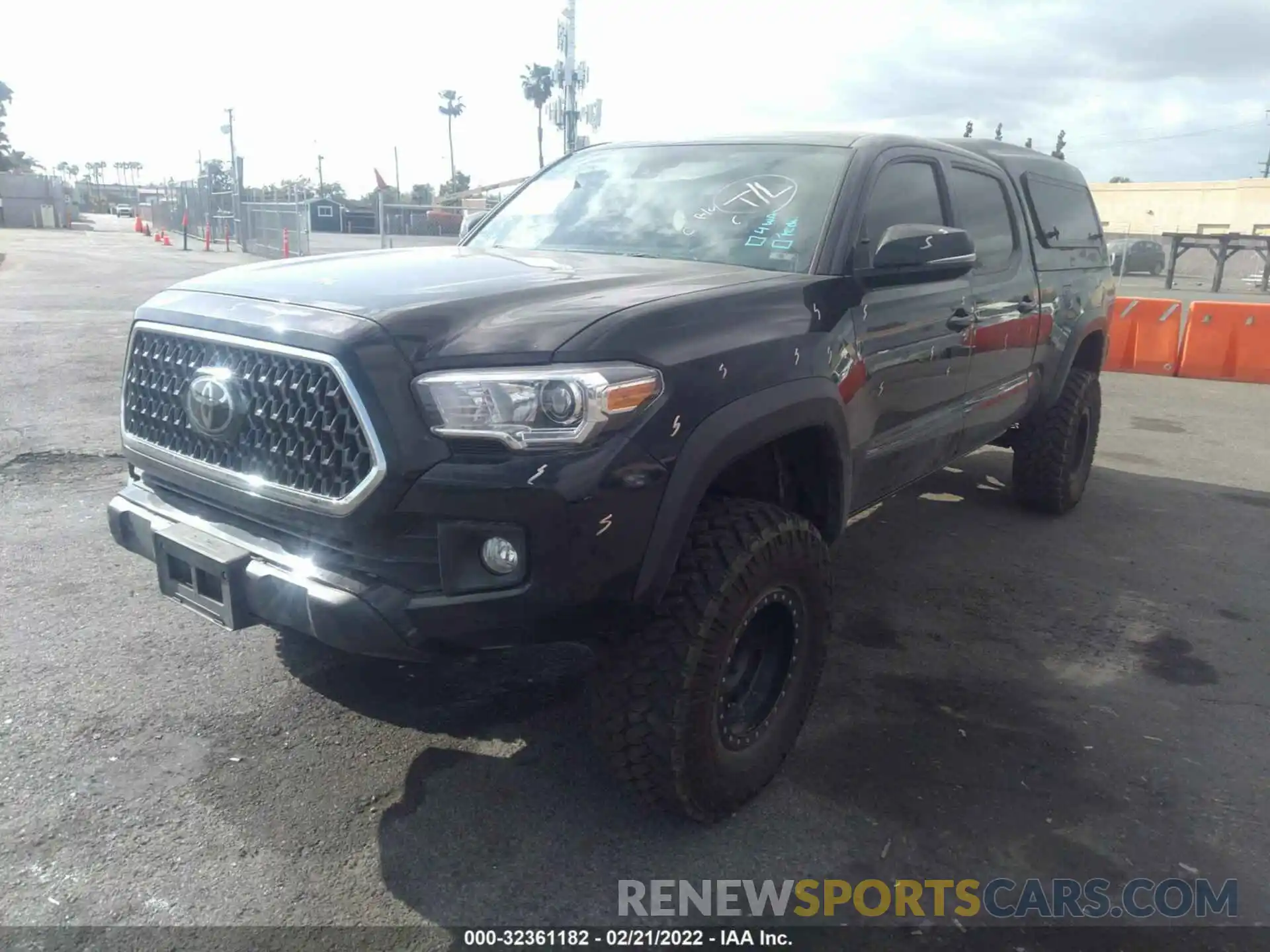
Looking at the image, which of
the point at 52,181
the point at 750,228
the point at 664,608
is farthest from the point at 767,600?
the point at 52,181

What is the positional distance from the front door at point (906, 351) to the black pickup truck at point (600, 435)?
2 cm

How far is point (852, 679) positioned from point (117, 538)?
8.48 ft

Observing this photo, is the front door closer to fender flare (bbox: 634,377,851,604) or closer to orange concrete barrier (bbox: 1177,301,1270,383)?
fender flare (bbox: 634,377,851,604)

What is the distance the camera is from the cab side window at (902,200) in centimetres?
353

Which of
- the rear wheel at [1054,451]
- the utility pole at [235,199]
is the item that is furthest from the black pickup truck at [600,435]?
the utility pole at [235,199]

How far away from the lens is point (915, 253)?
3191 millimetres

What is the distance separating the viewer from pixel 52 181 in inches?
2158

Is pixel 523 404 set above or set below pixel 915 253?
below

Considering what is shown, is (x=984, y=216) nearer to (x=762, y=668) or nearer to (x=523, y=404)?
(x=762, y=668)

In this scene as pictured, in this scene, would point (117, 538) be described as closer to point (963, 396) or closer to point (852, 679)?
point (852, 679)

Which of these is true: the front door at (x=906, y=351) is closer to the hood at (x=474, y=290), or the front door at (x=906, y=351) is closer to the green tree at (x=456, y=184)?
the hood at (x=474, y=290)

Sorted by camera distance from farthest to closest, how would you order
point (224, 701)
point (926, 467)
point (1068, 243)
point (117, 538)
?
point (1068, 243)
point (926, 467)
point (224, 701)
point (117, 538)

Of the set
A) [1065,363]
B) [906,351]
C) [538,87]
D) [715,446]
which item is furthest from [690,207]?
[538,87]

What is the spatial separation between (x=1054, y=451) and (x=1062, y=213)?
134 centimetres
